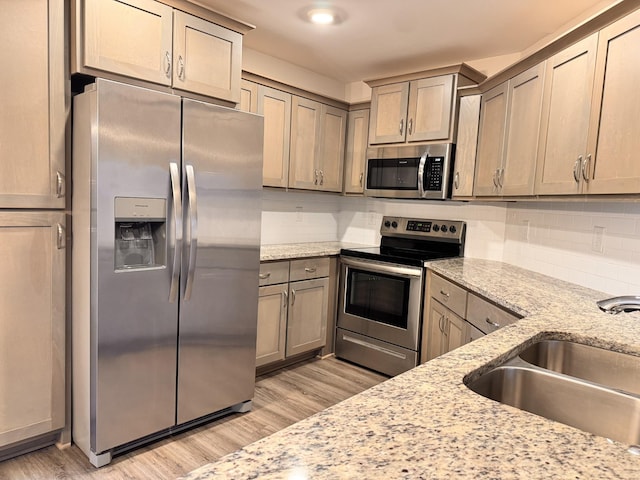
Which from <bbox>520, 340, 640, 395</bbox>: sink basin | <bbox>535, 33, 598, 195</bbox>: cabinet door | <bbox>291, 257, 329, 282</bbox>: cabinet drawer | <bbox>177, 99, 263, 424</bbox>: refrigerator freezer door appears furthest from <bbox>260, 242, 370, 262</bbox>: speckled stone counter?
<bbox>520, 340, 640, 395</bbox>: sink basin

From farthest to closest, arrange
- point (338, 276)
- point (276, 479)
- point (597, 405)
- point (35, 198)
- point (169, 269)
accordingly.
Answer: point (338, 276) < point (169, 269) < point (35, 198) < point (597, 405) < point (276, 479)

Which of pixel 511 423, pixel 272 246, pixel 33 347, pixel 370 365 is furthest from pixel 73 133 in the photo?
pixel 370 365

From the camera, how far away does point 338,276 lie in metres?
3.57

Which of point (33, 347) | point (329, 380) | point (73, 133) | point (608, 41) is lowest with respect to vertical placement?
point (329, 380)

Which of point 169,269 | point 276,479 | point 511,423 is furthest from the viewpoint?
point 169,269

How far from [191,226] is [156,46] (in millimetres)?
947

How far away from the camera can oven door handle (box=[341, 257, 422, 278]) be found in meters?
3.07

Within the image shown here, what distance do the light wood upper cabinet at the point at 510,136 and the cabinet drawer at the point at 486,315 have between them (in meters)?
0.66

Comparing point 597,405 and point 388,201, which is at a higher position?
point 388,201

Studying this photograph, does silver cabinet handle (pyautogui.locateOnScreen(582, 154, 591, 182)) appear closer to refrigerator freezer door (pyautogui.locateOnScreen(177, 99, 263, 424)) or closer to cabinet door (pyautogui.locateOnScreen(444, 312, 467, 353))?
cabinet door (pyautogui.locateOnScreen(444, 312, 467, 353))

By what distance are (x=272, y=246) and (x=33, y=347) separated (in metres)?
1.90

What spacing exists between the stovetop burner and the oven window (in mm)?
154

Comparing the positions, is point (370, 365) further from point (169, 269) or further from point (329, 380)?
point (169, 269)

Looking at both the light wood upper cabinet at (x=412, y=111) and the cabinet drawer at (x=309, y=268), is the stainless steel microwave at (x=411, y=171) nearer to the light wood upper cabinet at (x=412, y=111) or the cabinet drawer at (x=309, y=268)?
the light wood upper cabinet at (x=412, y=111)
